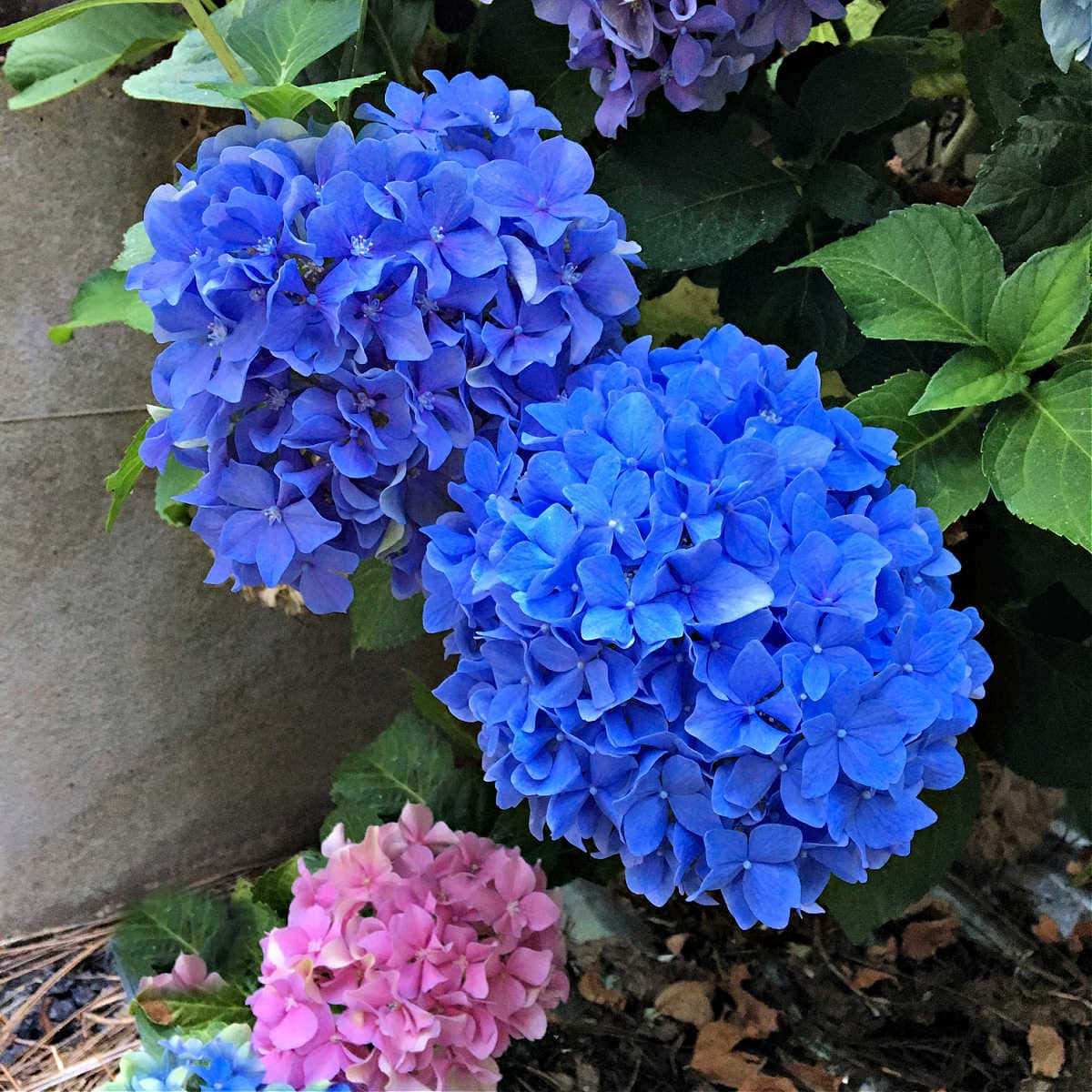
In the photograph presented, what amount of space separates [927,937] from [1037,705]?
31cm

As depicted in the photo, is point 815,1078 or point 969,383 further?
point 815,1078

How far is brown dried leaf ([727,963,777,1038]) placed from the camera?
95 cm

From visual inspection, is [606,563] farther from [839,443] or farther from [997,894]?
[997,894]

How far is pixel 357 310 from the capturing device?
19.5 inches

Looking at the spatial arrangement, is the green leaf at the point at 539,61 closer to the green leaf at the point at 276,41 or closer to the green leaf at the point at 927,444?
the green leaf at the point at 276,41

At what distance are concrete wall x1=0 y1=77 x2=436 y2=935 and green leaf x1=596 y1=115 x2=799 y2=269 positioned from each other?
16.2 inches

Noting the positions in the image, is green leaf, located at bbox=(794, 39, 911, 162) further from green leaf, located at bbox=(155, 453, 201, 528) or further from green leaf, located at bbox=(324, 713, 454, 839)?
green leaf, located at bbox=(324, 713, 454, 839)

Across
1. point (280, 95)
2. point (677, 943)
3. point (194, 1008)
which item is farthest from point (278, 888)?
point (280, 95)

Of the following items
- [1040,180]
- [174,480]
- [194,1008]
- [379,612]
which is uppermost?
[1040,180]

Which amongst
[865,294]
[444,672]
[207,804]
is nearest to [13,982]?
[207,804]

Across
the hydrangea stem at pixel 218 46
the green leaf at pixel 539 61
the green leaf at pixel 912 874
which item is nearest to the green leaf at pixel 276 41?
the hydrangea stem at pixel 218 46

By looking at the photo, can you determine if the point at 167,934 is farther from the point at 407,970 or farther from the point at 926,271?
the point at 926,271

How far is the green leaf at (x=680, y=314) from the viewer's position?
3.01 feet

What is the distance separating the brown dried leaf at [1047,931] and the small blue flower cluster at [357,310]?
30.6 inches
